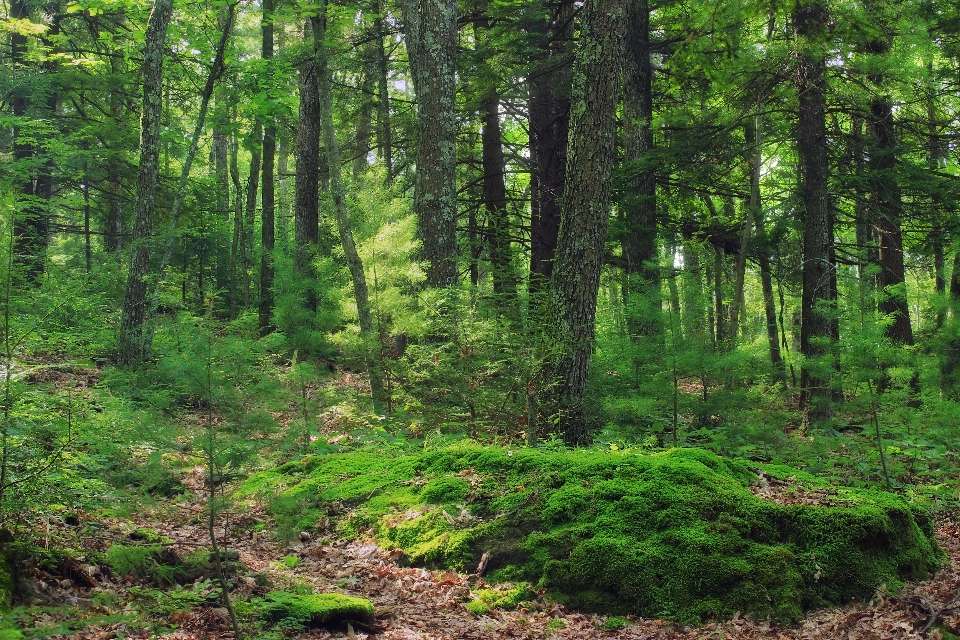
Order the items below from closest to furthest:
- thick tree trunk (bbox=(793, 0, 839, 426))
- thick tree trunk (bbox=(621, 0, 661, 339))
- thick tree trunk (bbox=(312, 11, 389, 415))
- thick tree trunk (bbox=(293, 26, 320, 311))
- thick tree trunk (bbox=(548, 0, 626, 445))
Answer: thick tree trunk (bbox=(548, 0, 626, 445)) < thick tree trunk (bbox=(312, 11, 389, 415)) < thick tree trunk (bbox=(793, 0, 839, 426)) < thick tree trunk (bbox=(621, 0, 661, 339)) < thick tree trunk (bbox=(293, 26, 320, 311))

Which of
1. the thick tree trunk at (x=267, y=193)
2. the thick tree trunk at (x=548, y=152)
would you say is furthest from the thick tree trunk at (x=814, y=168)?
the thick tree trunk at (x=267, y=193)

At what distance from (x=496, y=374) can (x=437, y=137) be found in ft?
13.7

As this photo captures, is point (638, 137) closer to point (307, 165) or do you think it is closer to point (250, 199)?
point (307, 165)

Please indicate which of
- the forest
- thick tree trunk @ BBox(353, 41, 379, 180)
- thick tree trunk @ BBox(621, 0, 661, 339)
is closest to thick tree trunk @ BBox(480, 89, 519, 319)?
the forest

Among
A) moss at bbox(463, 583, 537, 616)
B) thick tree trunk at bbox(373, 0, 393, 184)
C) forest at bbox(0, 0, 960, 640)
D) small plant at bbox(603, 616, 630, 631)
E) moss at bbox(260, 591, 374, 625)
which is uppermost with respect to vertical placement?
thick tree trunk at bbox(373, 0, 393, 184)

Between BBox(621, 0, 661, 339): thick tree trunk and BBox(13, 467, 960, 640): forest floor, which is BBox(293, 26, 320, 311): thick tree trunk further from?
BBox(13, 467, 960, 640): forest floor

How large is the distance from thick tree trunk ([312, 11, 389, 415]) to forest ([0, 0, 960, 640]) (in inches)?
2.4

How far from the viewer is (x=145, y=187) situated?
34.4 feet

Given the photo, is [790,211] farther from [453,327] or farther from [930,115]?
[453,327]

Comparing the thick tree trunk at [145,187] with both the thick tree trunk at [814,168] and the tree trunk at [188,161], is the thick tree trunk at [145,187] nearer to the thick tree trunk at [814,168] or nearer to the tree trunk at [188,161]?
the tree trunk at [188,161]

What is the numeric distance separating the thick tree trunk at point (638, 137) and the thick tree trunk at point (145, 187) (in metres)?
8.51

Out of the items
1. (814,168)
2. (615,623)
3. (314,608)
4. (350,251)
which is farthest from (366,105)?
(615,623)

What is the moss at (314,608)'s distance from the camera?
345cm

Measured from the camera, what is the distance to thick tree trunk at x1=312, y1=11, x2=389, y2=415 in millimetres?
8570
